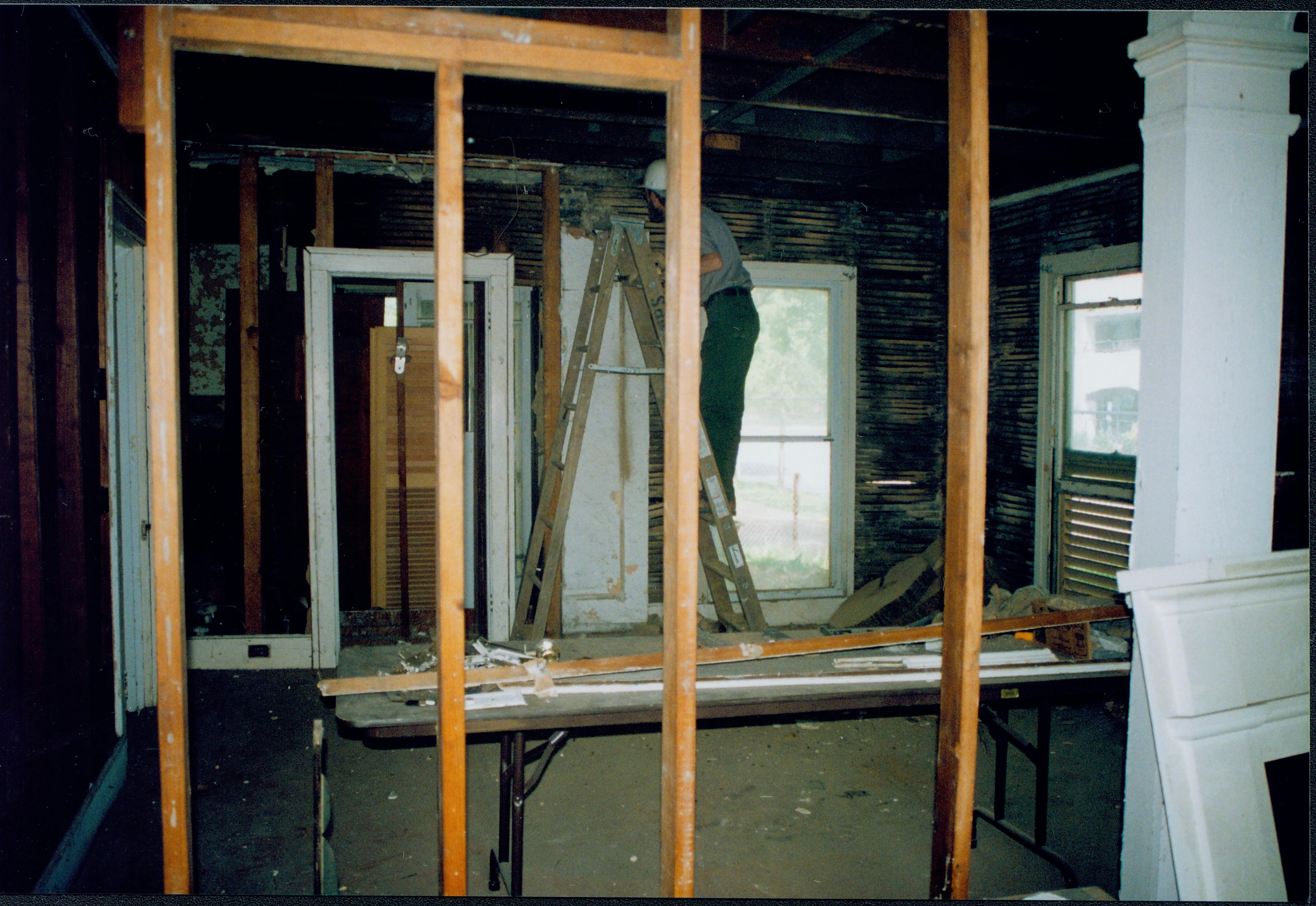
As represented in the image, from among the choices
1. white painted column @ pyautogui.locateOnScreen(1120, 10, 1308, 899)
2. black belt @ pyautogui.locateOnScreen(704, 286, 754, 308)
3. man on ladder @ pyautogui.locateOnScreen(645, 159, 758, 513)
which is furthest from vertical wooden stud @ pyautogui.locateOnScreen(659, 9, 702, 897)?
black belt @ pyautogui.locateOnScreen(704, 286, 754, 308)

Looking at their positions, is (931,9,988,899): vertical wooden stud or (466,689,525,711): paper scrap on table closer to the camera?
(931,9,988,899): vertical wooden stud

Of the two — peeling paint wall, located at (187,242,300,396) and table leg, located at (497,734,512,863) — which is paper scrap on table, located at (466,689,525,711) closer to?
table leg, located at (497,734,512,863)

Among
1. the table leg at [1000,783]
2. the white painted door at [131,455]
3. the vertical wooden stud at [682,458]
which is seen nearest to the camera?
the vertical wooden stud at [682,458]

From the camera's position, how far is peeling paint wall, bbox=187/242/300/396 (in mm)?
4227

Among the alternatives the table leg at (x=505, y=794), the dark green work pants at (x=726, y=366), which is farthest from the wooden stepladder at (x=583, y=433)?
the table leg at (x=505, y=794)

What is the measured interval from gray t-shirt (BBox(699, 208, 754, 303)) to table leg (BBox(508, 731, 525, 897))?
2310 millimetres

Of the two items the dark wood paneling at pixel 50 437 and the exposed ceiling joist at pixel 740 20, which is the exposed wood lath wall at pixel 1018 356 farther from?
the dark wood paneling at pixel 50 437

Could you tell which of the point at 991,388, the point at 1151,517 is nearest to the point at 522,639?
the point at 1151,517

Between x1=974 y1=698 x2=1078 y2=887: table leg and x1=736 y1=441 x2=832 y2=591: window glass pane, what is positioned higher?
x1=736 y1=441 x2=832 y2=591: window glass pane

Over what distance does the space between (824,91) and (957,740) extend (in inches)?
109

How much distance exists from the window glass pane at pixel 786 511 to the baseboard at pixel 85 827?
11.6 feet

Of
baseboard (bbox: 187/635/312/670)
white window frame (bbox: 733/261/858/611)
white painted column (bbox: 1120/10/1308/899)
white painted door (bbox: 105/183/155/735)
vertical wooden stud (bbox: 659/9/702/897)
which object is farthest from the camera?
white window frame (bbox: 733/261/858/611)

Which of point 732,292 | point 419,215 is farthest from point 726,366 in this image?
point 419,215

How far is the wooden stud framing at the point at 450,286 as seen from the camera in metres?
1.28
